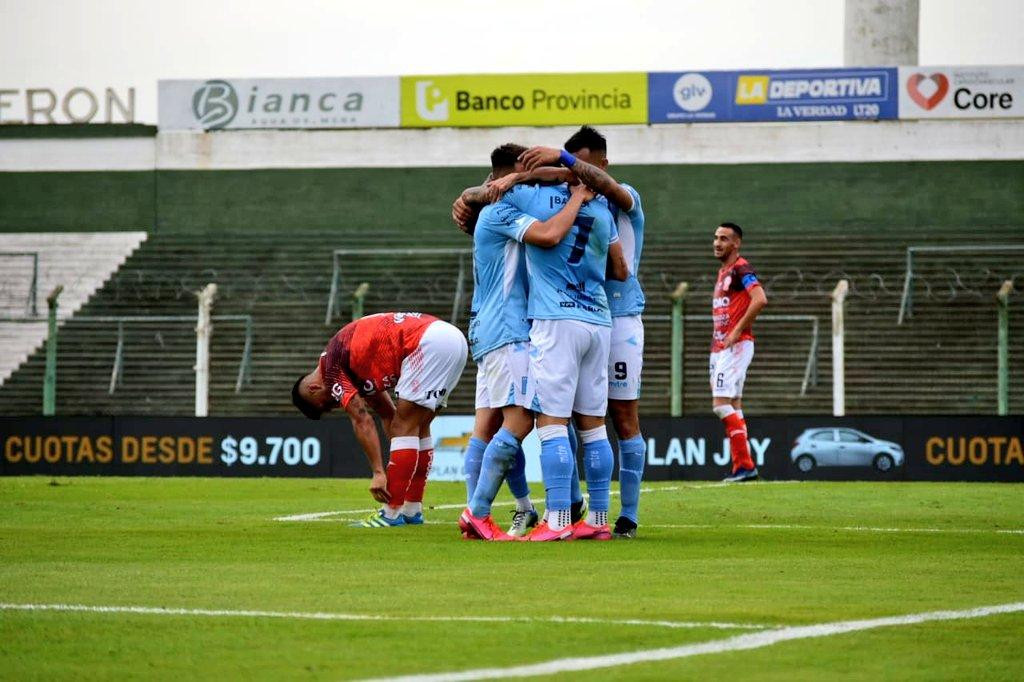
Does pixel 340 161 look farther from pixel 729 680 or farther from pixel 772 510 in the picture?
pixel 729 680

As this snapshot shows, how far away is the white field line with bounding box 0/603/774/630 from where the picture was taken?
620 cm

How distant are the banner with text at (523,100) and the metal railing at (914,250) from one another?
11588 mm

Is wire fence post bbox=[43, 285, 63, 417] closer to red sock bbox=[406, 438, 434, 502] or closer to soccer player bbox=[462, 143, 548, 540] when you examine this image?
red sock bbox=[406, 438, 434, 502]

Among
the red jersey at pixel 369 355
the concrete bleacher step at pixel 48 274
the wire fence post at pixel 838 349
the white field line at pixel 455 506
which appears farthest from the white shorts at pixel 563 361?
the concrete bleacher step at pixel 48 274

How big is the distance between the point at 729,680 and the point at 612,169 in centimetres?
4224

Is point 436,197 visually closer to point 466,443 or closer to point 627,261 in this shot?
point 466,443

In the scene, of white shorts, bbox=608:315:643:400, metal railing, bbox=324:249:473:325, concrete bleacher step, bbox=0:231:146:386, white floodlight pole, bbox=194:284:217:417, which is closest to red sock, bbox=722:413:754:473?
white shorts, bbox=608:315:643:400

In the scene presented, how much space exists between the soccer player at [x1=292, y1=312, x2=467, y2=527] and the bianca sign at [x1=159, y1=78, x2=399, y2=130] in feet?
120

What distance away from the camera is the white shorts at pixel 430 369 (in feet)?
39.3

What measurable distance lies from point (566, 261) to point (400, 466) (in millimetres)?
2375

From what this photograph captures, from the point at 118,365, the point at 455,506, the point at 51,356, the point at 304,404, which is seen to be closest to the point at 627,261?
the point at 304,404

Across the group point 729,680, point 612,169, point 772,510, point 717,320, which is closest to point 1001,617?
point 729,680

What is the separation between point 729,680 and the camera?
5.08 metres

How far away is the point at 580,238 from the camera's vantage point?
32.9 ft
